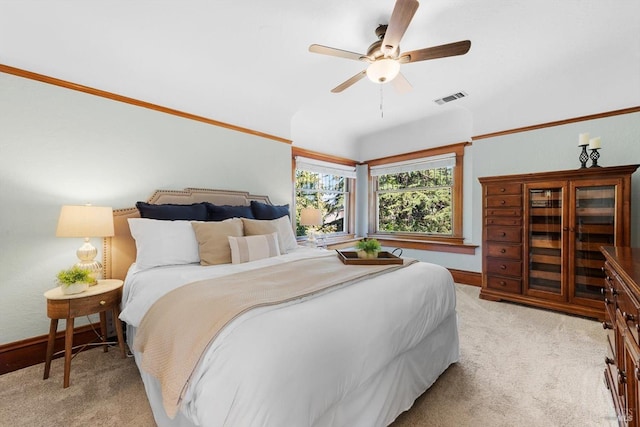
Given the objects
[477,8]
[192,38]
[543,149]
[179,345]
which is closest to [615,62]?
[543,149]

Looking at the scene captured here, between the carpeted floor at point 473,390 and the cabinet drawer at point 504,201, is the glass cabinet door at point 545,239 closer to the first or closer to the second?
the cabinet drawer at point 504,201

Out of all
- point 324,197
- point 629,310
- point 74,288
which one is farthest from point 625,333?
point 324,197

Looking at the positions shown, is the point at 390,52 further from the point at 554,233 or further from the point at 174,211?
the point at 554,233

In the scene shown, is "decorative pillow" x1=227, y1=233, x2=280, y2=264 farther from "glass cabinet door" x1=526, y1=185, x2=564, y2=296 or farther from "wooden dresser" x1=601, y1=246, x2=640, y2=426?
"glass cabinet door" x1=526, y1=185, x2=564, y2=296

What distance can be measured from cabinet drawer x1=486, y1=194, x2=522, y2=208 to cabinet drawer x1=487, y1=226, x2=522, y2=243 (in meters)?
0.28

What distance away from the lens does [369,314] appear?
1.29 m

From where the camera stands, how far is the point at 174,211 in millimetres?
2574

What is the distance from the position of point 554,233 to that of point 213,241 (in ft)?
12.0

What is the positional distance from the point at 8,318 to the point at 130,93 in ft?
6.91

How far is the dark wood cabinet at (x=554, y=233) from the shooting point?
277cm

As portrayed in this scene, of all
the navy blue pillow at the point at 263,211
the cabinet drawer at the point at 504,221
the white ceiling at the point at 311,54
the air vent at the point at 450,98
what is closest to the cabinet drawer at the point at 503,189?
the cabinet drawer at the point at 504,221

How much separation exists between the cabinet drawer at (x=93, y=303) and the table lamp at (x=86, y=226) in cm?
31

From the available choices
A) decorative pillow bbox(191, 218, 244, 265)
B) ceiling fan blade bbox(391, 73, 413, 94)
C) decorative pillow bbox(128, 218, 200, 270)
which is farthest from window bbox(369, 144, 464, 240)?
decorative pillow bbox(128, 218, 200, 270)

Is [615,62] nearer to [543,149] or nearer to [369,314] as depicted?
[543,149]
